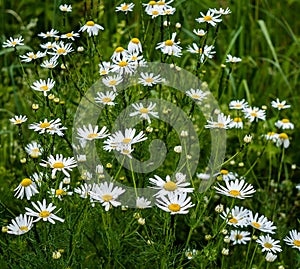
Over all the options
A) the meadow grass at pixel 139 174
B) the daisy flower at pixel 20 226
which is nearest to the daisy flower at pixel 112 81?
the meadow grass at pixel 139 174

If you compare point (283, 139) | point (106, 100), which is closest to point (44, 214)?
point (106, 100)

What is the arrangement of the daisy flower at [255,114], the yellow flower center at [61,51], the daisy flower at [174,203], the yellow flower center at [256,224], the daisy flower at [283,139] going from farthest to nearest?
the daisy flower at [283,139]
the daisy flower at [255,114]
the yellow flower center at [61,51]
the yellow flower center at [256,224]
the daisy flower at [174,203]

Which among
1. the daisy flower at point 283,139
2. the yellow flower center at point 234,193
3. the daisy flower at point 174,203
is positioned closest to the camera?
the daisy flower at point 174,203

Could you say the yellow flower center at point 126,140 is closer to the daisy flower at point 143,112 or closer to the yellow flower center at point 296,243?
the daisy flower at point 143,112

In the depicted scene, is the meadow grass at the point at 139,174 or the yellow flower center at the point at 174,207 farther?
the meadow grass at the point at 139,174

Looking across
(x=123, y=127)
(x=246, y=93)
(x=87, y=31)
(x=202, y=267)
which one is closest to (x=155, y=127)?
(x=123, y=127)

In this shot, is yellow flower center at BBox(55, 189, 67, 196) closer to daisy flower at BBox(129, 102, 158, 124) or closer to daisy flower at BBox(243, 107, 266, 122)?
daisy flower at BBox(129, 102, 158, 124)
